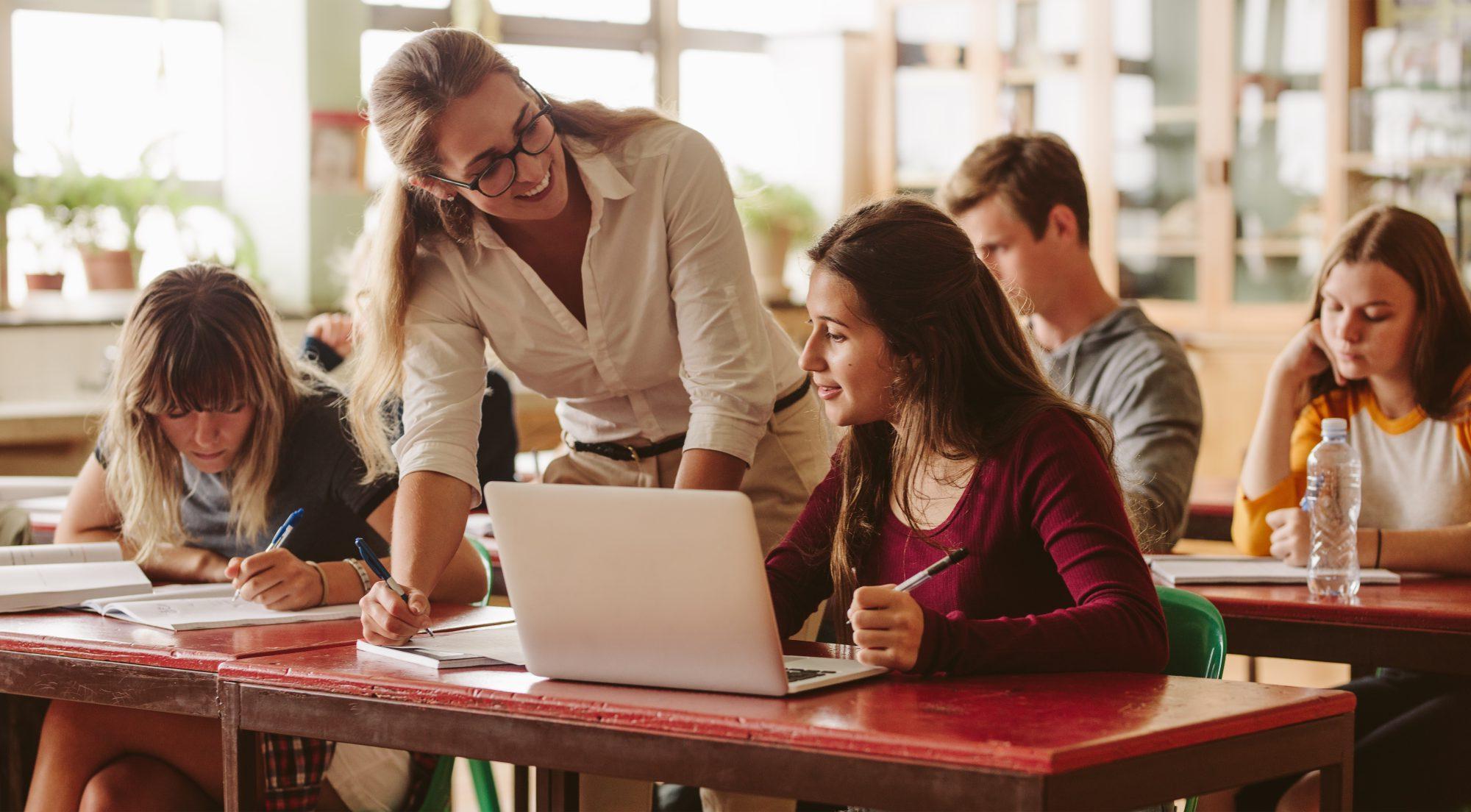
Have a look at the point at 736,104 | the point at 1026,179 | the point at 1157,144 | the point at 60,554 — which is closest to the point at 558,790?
the point at 60,554

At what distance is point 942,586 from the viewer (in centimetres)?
158

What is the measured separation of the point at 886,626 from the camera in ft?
4.46

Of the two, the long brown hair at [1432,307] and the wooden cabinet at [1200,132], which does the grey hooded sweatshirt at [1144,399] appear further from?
the wooden cabinet at [1200,132]

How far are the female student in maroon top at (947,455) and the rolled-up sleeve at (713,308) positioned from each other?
0.20 meters

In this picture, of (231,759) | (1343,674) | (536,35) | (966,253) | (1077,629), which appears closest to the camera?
(1077,629)

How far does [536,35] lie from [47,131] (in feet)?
5.72

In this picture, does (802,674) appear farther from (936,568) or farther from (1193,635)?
(1193,635)

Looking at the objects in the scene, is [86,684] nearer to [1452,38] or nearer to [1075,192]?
[1075,192]

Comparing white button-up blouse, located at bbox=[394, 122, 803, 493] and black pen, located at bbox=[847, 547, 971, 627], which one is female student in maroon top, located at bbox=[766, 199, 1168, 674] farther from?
white button-up blouse, located at bbox=[394, 122, 803, 493]

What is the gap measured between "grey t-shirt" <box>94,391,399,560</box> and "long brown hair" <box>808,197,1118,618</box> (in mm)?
796

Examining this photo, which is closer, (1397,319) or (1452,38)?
(1397,319)

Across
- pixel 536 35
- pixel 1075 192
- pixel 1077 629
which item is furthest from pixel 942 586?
pixel 536 35

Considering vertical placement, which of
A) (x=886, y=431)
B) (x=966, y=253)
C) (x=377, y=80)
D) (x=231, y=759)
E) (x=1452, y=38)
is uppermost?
(x=1452, y=38)

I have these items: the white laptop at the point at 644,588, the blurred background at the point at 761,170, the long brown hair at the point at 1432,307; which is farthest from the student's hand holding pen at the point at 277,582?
the blurred background at the point at 761,170
